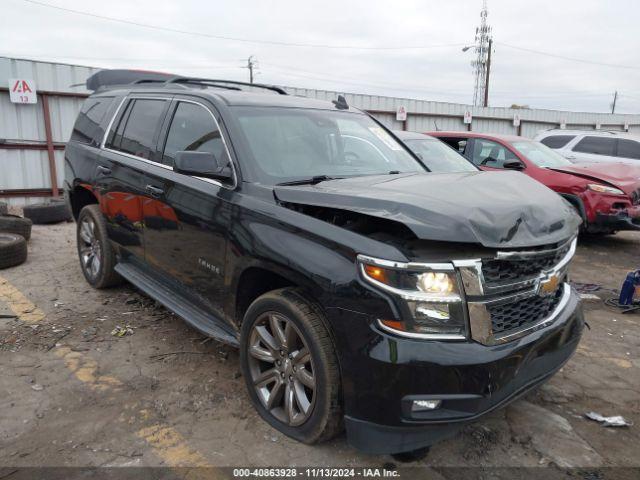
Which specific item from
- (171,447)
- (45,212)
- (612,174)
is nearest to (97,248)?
(171,447)

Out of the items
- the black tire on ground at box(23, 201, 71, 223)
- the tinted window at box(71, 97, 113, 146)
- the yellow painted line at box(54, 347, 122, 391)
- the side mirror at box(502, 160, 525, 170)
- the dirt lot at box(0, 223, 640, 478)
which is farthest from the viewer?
the black tire on ground at box(23, 201, 71, 223)

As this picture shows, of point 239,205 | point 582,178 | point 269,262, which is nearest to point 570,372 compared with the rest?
point 269,262

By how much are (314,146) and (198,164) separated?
89 centimetres

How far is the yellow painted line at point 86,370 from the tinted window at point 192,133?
5.22 feet

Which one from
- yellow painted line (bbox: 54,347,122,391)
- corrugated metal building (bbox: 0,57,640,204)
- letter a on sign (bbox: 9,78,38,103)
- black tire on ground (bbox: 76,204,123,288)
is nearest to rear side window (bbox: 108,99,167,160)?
black tire on ground (bbox: 76,204,123,288)

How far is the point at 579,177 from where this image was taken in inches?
295

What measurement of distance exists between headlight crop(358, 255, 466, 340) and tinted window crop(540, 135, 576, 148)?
408 inches

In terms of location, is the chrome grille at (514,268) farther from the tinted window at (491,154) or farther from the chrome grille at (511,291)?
the tinted window at (491,154)

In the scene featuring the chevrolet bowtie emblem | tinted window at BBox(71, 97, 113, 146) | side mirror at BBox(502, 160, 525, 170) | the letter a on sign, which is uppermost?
the letter a on sign

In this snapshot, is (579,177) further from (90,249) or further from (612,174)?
(90,249)

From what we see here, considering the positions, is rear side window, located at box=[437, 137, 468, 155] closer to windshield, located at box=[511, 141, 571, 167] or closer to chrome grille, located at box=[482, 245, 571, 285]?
windshield, located at box=[511, 141, 571, 167]

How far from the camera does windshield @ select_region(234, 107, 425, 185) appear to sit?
3176 mm

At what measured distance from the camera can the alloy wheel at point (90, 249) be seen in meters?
4.98

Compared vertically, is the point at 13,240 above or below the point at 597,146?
below
